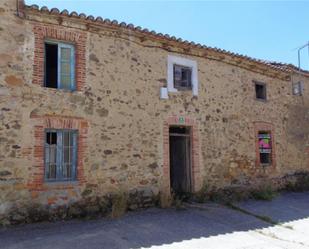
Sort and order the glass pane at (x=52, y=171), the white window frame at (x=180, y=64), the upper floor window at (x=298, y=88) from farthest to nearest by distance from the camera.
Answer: the upper floor window at (x=298, y=88), the white window frame at (x=180, y=64), the glass pane at (x=52, y=171)

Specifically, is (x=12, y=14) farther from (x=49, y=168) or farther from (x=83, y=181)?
(x=83, y=181)

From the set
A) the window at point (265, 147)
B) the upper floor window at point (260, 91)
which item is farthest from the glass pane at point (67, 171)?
the upper floor window at point (260, 91)

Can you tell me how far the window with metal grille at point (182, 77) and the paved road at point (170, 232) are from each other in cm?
376

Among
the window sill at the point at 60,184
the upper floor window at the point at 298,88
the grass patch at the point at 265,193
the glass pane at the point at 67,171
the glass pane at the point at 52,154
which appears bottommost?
the grass patch at the point at 265,193

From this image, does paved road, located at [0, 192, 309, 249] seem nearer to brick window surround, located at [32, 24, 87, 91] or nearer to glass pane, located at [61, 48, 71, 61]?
brick window surround, located at [32, 24, 87, 91]

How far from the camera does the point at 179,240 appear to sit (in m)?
6.46

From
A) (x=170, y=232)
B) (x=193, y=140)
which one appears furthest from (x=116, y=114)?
(x=170, y=232)

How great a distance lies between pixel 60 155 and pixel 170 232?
3160mm

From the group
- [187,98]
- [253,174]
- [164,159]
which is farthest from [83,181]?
[253,174]

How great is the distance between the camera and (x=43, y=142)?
7.59 m

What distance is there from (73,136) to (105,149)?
880 mm

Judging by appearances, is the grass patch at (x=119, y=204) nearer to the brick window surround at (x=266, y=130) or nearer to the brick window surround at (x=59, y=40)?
the brick window surround at (x=59, y=40)

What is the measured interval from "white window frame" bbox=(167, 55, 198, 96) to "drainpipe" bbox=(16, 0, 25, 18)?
168 inches

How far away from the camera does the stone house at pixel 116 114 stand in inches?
293
